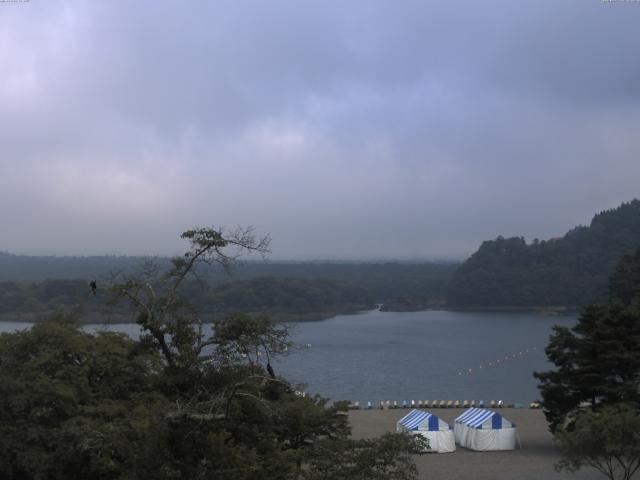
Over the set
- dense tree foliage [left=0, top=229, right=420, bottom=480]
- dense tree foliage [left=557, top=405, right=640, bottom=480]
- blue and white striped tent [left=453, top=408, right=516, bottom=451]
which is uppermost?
dense tree foliage [left=0, top=229, right=420, bottom=480]

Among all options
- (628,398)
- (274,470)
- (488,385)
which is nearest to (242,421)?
(274,470)

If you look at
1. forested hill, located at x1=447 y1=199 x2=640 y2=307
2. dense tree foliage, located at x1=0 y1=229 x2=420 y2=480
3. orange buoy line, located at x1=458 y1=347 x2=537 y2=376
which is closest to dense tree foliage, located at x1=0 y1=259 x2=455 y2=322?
forested hill, located at x1=447 y1=199 x2=640 y2=307

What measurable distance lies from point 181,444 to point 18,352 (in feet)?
23.1

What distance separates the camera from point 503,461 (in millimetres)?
15477

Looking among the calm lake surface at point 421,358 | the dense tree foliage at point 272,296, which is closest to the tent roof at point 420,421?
the calm lake surface at point 421,358

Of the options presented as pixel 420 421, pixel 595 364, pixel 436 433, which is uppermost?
pixel 595 364

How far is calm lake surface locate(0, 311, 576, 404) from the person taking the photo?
33.1m

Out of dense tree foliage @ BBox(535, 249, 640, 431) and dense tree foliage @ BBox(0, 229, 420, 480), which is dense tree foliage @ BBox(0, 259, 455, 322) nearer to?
dense tree foliage @ BBox(535, 249, 640, 431)

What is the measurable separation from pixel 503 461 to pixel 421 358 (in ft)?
99.9

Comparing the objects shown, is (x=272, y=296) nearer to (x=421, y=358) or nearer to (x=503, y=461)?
(x=421, y=358)

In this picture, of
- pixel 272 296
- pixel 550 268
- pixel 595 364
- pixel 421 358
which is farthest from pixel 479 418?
pixel 550 268

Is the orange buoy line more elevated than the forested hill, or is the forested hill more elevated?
the forested hill

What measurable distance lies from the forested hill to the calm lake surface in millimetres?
10296

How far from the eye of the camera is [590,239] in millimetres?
93375
